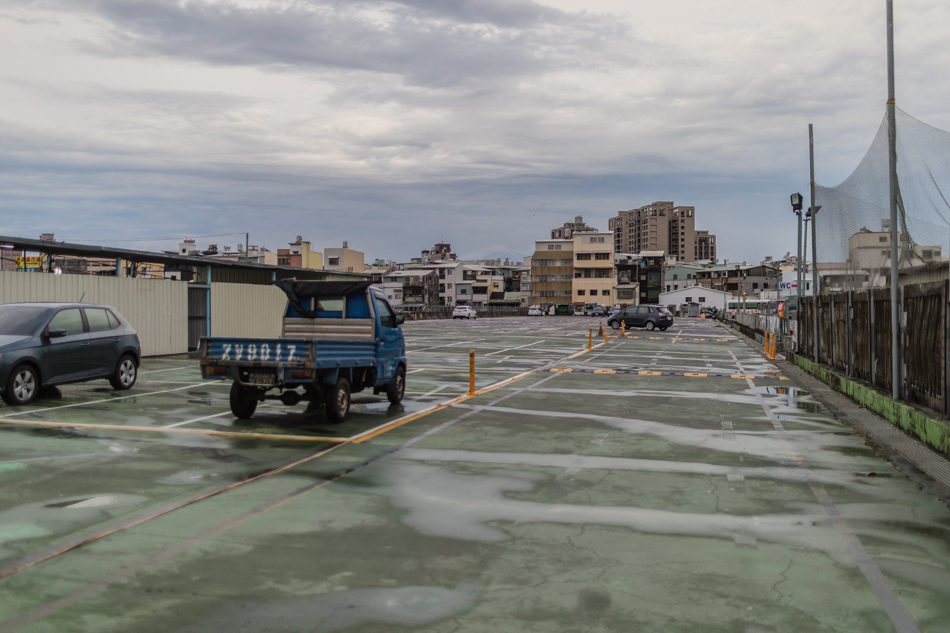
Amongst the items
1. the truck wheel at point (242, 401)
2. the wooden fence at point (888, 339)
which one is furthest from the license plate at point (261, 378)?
the wooden fence at point (888, 339)

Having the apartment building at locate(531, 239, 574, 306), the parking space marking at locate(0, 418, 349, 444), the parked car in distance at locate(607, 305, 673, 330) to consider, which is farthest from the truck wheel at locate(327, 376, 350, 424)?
the apartment building at locate(531, 239, 574, 306)

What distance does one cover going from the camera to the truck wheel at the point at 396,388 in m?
13.8

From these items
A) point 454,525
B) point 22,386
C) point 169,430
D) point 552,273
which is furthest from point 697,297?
point 454,525

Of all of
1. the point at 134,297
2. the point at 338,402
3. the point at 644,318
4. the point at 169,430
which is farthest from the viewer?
the point at 644,318

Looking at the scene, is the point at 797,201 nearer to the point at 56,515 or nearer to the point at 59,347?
the point at 59,347

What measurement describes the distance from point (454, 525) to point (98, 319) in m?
10.9

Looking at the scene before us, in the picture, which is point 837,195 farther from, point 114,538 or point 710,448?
point 114,538

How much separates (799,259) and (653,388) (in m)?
13.7

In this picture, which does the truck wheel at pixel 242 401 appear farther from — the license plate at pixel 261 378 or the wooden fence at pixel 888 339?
the wooden fence at pixel 888 339

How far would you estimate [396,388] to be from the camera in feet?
45.6

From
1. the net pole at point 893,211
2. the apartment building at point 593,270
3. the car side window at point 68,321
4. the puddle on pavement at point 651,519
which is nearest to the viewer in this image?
the puddle on pavement at point 651,519

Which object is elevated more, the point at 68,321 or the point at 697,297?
the point at 697,297

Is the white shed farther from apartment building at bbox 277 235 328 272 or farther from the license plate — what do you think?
the license plate

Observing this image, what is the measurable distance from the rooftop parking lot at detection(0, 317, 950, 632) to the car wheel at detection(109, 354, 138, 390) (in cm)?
222
